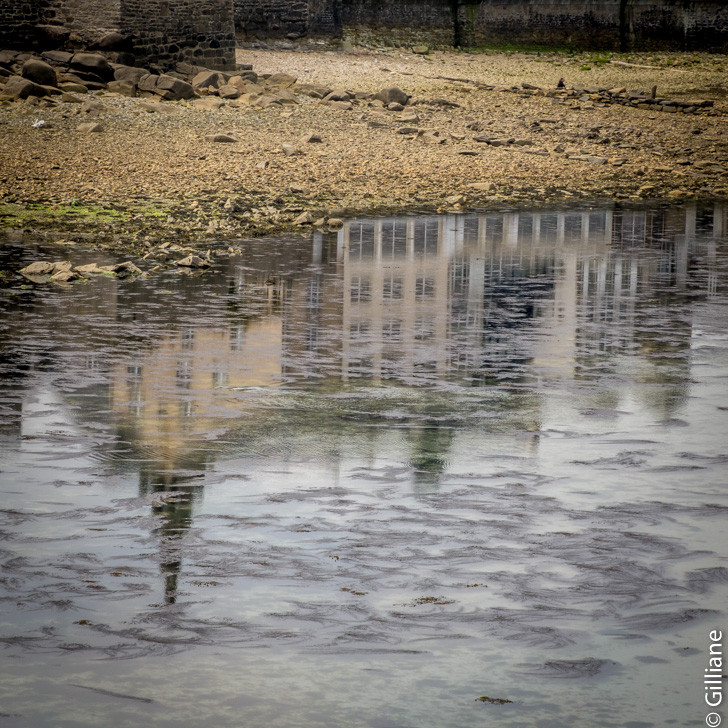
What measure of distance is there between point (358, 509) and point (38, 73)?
55.9 feet

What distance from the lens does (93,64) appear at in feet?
68.3

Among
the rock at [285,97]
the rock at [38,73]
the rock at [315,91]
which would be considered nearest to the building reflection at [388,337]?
the rock at [285,97]

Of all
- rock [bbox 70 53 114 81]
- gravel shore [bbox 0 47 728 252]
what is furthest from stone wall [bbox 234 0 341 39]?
rock [bbox 70 53 114 81]

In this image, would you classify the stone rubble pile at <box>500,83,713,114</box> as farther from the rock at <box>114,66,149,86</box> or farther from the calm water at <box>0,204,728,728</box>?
the calm water at <box>0,204,728,728</box>

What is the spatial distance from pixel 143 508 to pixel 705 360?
365 centimetres

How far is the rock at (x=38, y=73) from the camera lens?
65.0 ft

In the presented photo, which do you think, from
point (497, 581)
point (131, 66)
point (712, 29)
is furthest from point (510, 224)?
point (712, 29)

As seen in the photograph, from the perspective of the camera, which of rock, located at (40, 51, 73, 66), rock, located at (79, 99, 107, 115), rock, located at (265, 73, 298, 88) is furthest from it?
rock, located at (265, 73, 298, 88)

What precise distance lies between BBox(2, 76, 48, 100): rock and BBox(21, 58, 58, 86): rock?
0.56 meters

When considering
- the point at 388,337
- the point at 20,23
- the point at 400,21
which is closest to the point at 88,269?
the point at 388,337

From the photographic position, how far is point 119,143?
1552 centimetres

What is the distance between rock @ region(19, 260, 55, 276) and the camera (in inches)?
353

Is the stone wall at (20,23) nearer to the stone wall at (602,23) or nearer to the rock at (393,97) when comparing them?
the rock at (393,97)
